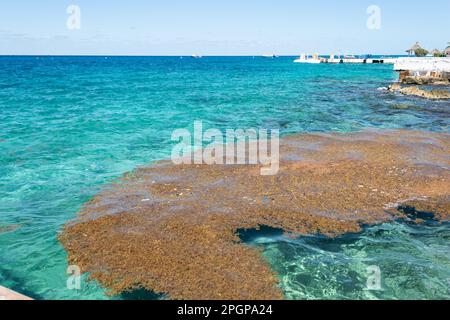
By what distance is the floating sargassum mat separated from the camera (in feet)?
27.1

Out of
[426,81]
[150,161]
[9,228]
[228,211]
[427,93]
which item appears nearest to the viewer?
[9,228]

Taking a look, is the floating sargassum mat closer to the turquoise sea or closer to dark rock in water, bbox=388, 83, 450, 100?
the turquoise sea

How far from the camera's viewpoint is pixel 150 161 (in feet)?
58.4

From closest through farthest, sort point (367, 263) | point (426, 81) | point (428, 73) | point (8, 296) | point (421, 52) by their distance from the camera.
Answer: point (8, 296), point (367, 263), point (426, 81), point (428, 73), point (421, 52)

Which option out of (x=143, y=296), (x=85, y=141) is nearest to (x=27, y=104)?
(x=85, y=141)

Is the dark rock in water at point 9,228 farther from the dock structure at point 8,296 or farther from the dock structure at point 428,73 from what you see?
the dock structure at point 428,73

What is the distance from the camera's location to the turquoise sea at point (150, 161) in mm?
8250

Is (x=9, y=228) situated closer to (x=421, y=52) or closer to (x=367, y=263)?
(x=367, y=263)

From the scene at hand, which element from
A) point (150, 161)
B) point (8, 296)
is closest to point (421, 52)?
A: point (150, 161)

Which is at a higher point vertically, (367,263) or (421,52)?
(421,52)

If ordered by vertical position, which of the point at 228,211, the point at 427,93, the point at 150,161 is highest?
the point at 427,93

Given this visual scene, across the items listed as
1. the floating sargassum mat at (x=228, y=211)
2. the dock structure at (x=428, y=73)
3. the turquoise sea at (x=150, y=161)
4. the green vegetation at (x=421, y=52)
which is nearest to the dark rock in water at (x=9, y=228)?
the turquoise sea at (x=150, y=161)

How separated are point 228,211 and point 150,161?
7.52m

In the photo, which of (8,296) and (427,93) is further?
(427,93)
